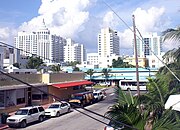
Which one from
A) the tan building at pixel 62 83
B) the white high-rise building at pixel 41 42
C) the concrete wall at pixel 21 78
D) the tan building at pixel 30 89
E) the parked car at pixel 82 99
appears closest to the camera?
the concrete wall at pixel 21 78

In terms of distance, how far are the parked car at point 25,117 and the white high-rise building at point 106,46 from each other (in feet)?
455

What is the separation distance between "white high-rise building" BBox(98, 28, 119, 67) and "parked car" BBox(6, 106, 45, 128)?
139m

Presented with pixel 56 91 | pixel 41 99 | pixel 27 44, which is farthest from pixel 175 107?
pixel 27 44

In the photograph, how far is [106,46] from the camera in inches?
7131

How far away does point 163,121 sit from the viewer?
23.7 ft

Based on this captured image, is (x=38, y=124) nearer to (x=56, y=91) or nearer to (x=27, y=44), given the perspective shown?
(x=56, y=91)

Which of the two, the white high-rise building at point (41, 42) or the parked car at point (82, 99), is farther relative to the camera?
the white high-rise building at point (41, 42)

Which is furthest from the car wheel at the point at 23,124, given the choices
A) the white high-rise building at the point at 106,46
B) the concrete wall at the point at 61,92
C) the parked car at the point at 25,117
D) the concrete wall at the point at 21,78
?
the white high-rise building at the point at 106,46

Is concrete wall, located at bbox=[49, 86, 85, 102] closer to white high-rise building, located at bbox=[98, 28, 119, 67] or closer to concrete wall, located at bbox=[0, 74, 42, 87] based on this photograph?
concrete wall, located at bbox=[0, 74, 42, 87]

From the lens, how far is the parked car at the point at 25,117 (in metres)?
24.7

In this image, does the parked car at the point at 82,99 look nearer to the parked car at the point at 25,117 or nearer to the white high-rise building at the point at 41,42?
the parked car at the point at 25,117

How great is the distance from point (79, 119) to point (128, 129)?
2226 centimetres

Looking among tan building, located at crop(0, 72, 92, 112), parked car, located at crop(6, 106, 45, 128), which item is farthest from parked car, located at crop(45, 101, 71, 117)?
tan building, located at crop(0, 72, 92, 112)

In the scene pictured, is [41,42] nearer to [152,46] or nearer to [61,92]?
[61,92]
